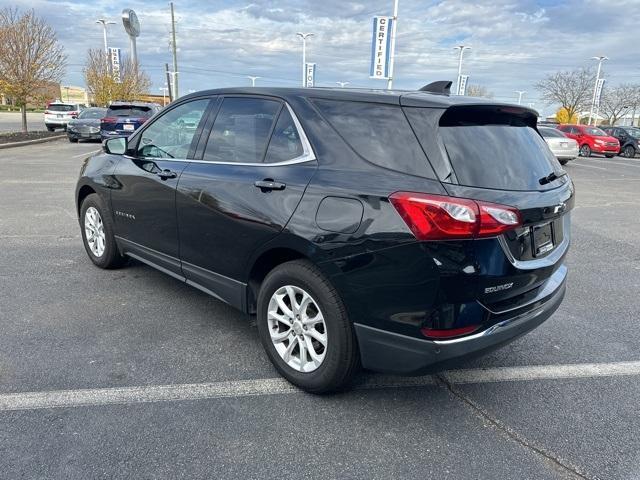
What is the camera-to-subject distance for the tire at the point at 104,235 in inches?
185

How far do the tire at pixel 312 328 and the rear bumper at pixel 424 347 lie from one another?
3.9 inches

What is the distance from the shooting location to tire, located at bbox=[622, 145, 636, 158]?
88.0 feet

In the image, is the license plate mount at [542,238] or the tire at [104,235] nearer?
the license plate mount at [542,238]

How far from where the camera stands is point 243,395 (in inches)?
115

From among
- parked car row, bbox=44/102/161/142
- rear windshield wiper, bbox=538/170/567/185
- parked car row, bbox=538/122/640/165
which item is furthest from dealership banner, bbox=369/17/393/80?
rear windshield wiper, bbox=538/170/567/185

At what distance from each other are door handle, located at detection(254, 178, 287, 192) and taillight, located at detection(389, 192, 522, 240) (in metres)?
0.81

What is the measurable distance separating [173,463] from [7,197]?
8319 mm

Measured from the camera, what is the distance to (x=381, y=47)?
24.9 m

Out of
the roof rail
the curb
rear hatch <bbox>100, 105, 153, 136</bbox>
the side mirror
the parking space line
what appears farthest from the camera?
rear hatch <bbox>100, 105, 153, 136</bbox>

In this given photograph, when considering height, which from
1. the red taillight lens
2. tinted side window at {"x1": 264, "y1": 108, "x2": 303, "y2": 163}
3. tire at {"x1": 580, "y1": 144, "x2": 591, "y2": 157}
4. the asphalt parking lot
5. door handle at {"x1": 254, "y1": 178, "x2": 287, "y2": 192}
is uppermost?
tinted side window at {"x1": 264, "y1": 108, "x2": 303, "y2": 163}

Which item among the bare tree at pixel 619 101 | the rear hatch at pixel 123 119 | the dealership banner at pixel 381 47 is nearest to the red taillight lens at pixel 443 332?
the rear hatch at pixel 123 119

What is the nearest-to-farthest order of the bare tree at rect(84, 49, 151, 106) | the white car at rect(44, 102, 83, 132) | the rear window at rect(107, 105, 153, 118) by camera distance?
A: the rear window at rect(107, 105, 153, 118)
the white car at rect(44, 102, 83, 132)
the bare tree at rect(84, 49, 151, 106)

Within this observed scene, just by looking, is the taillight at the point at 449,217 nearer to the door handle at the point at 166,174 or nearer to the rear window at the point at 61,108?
the door handle at the point at 166,174

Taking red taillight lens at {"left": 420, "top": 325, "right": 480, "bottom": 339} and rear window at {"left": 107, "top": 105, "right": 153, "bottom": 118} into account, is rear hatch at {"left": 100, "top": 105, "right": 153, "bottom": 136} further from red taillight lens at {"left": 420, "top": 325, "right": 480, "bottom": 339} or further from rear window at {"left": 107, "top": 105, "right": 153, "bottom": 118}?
red taillight lens at {"left": 420, "top": 325, "right": 480, "bottom": 339}
